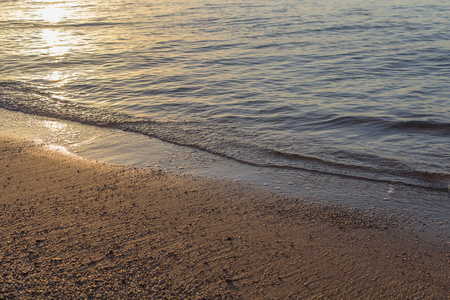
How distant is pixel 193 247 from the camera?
3.15m

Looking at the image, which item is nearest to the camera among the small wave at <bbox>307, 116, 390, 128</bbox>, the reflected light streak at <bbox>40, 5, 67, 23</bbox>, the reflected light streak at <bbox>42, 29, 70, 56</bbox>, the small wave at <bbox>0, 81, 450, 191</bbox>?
the small wave at <bbox>0, 81, 450, 191</bbox>

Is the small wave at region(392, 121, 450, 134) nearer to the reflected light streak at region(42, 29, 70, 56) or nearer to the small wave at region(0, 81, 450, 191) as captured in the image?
the small wave at region(0, 81, 450, 191)

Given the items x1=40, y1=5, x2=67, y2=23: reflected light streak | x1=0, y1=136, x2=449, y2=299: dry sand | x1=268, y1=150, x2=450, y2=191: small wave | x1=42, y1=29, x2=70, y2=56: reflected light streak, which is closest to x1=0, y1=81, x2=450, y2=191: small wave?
x1=268, y1=150, x2=450, y2=191: small wave

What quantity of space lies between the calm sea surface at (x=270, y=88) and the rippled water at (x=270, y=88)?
27 millimetres

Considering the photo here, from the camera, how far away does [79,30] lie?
1997 centimetres

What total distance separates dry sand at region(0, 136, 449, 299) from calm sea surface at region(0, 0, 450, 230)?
1246mm

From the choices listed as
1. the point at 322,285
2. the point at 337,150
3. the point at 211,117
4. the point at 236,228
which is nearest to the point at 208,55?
the point at 211,117

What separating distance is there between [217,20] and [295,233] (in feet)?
65.3

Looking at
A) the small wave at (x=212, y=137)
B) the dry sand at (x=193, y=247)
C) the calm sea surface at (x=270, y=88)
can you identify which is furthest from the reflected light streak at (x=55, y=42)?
the dry sand at (x=193, y=247)

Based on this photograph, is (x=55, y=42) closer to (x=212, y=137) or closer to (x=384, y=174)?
(x=212, y=137)

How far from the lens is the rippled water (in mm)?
5531

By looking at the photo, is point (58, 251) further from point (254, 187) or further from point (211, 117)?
point (211, 117)

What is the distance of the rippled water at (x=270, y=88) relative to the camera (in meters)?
5.53

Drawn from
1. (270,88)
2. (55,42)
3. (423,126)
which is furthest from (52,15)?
(423,126)
